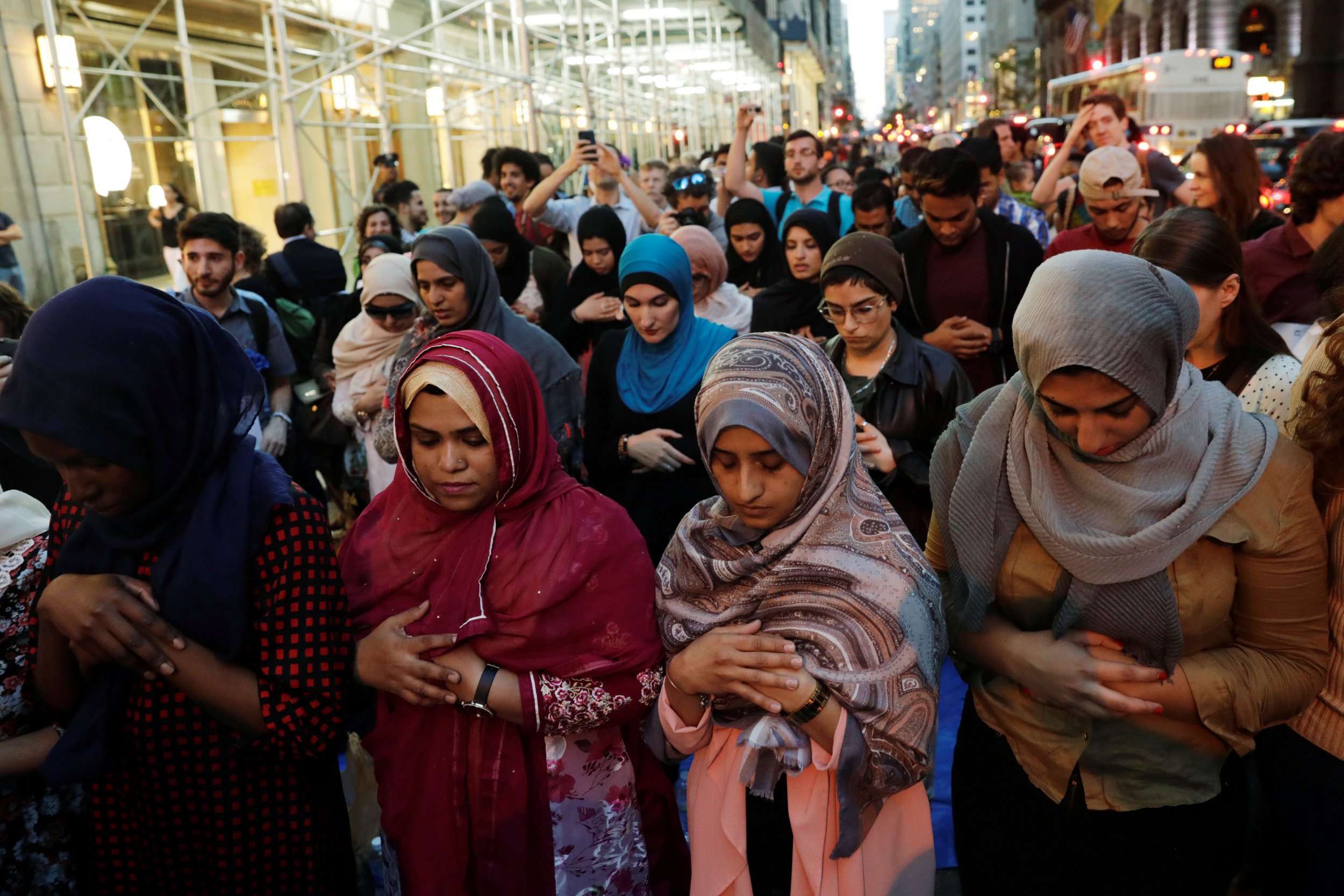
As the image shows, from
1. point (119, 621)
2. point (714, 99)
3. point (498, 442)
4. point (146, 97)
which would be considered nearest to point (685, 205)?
point (498, 442)

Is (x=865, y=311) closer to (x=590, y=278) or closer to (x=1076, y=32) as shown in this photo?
(x=590, y=278)

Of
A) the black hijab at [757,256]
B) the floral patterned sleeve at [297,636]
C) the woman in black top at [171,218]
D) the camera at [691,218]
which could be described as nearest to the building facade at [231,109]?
the woman in black top at [171,218]

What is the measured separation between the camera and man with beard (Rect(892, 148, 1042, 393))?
3.79 m

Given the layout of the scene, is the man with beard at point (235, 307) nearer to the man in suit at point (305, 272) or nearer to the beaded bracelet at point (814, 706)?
the man in suit at point (305, 272)

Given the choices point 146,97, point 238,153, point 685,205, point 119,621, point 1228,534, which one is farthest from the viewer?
point 238,153

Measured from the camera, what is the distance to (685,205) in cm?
712

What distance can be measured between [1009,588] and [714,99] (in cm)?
3255

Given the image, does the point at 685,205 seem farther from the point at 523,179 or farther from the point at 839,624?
the point at 839,624

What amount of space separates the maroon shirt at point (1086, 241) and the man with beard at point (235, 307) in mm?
3372

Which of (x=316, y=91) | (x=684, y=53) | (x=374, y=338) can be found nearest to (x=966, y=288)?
(x=374, y=338)

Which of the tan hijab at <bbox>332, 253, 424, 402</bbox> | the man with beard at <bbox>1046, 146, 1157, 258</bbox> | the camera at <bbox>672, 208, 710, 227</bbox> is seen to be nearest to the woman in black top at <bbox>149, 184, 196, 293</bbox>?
the camera at <bbox>672, 208, 710, 227</bbox>

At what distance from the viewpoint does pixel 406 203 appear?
8055 millimetres

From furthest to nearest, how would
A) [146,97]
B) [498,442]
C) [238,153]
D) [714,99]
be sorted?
[714,99]
[238,153]
[146,97]
[498,442]

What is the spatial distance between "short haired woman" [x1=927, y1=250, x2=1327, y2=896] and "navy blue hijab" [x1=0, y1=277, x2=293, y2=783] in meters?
1.34
